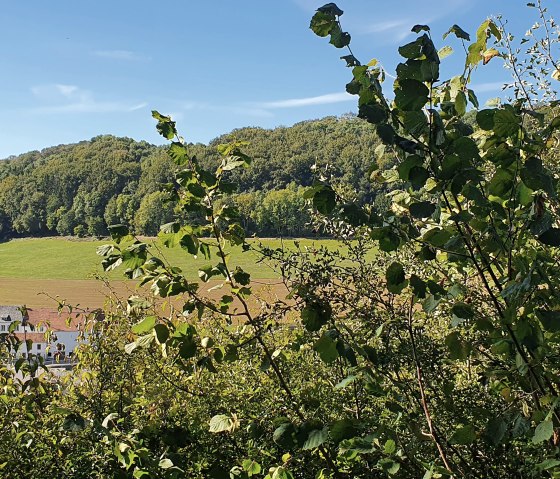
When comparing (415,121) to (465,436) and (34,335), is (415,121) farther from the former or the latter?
(34,335)

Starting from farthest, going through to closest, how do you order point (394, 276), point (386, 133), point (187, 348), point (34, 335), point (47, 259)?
1. point (47, 259)
2. point (34, 335)
3. point (187, 348)
4. point (394, 276)
5. point (386, 133)

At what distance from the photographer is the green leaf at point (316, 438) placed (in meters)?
1.30

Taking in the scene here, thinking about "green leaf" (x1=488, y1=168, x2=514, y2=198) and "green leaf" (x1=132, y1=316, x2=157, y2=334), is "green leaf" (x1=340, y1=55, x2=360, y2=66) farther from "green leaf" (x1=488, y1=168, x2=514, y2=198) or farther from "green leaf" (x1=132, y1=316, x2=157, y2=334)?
"green leaf" (x1=132, y1=316, x2=157, y2=334)

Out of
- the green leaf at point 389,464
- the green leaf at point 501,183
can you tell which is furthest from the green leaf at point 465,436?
the green leaf at point 501,183

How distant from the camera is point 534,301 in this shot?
1377 mm

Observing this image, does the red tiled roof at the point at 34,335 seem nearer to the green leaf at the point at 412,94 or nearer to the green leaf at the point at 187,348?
the green leaf at the point at 187,348

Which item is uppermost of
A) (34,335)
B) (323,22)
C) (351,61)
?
(323,22)

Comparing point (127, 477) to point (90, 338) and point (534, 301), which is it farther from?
point (90, 338)

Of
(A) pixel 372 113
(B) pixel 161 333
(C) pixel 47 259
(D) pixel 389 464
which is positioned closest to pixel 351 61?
(A) pixel 372 113

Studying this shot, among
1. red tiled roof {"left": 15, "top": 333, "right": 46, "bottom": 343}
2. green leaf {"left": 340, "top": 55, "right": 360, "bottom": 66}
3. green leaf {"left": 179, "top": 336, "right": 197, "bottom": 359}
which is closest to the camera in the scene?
green leaf {"left": 340, "top": 55, "right": 360, "bottom": 66}

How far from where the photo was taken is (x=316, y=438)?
133 cm

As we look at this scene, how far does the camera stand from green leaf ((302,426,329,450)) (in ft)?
4.26

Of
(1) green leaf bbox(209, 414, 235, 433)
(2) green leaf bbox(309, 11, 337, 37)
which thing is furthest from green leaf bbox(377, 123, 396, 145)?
(1) green leaf bbox(209, 414, 235, 433)

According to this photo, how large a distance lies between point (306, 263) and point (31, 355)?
1679 mm
